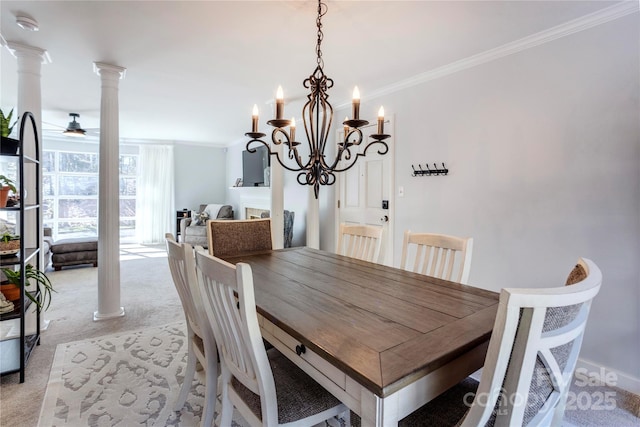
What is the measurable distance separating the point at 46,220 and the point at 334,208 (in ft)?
19.7

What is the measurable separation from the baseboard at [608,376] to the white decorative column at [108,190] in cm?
377

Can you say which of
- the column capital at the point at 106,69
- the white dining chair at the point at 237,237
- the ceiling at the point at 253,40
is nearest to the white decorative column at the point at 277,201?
the ceiling at the point at 253,40

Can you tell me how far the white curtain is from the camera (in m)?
6.95

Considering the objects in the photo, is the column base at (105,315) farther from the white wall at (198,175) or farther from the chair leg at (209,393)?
the white wall at (198,175)

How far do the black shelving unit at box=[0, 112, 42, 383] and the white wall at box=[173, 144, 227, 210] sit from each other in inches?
192

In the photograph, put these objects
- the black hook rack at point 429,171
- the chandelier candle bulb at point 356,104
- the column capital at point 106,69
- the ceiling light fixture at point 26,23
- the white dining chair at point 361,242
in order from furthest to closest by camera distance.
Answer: the black hook rack at point 429,171, the column capital at point 106,69, the white dining chair at point 361,242, the ceiling light fixture at point 26,23, the chandelier candle bulb at point 356,104

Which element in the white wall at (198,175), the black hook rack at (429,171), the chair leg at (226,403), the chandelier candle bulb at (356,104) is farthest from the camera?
the white wall at (198,175)

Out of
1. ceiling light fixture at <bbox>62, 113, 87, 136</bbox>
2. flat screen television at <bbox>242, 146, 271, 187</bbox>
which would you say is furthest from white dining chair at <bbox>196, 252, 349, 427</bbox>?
ceiling light fixture at <bbox>62, 113, 87, 136</bbox>

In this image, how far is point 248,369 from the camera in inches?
43.6

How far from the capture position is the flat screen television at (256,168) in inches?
225

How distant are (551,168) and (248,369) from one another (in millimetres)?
2329

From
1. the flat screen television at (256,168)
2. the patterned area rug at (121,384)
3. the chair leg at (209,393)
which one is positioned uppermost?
the flat screen television at (256,168)

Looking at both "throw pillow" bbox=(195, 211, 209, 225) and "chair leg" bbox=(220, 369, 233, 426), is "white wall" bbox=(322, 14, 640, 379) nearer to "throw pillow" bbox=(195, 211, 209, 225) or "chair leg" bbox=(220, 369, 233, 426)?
"chair leg" bbox=(220, 369, 233, 426)

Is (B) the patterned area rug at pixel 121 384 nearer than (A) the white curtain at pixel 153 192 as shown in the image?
Yes
